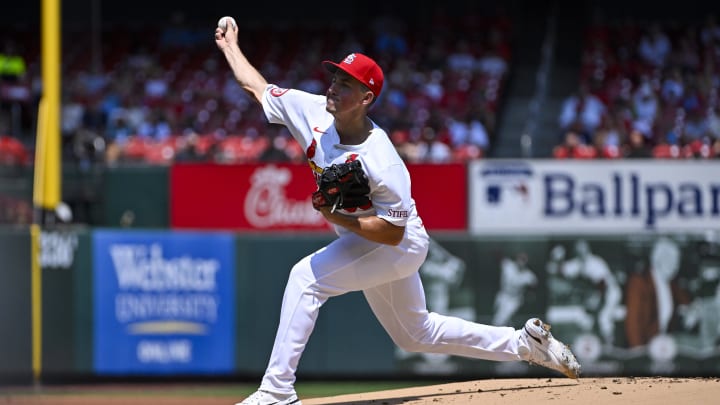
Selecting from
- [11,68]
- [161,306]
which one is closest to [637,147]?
[161,306]

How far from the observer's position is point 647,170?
1258 centimetres

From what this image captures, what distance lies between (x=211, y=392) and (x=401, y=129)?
5040 mm

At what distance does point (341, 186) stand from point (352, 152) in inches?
9.6

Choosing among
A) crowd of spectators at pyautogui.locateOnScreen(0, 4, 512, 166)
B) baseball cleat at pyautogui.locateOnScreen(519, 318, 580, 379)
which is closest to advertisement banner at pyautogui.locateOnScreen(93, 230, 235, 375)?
crowd of spectators at pyautogui.locateOnScreen(0, 4, 512, 166)

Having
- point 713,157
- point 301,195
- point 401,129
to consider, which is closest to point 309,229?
point 301,195

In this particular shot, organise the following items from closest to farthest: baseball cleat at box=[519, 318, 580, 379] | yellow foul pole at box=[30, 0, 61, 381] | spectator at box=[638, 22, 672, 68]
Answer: baseball cleat at box=[519, 318, 580, 379] < yellow foul pole at box=[30, 0, 61, 381] < spectator at box=[638, 22, 672, 68]

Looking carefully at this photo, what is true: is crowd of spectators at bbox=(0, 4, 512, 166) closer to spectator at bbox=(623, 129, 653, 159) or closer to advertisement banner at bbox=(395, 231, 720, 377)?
spectator at bbox=(623, 129, 653, 159)

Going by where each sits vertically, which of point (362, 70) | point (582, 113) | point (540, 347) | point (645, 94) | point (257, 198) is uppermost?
point (645, 94)

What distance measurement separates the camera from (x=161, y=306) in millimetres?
11430

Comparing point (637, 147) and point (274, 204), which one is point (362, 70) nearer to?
point (274, 204)

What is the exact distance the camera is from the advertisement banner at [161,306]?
11.4m

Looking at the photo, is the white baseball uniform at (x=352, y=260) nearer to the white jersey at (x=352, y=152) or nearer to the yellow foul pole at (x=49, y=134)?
the white jersey at (x=352, y=152)

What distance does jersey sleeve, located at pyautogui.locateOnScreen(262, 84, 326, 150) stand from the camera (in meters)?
5.57

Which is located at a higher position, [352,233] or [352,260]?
[352,233]
